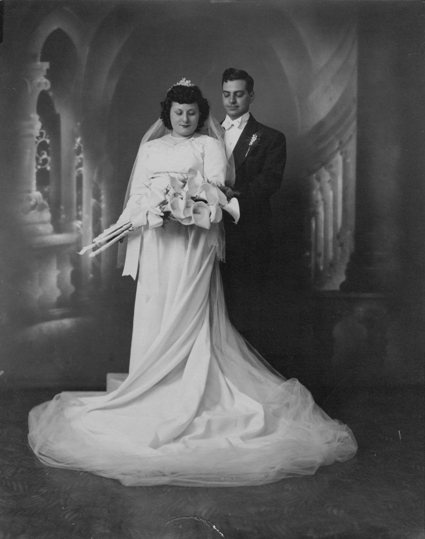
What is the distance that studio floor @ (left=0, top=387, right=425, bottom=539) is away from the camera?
2732 mm

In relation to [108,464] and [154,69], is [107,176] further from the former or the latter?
[108,464]

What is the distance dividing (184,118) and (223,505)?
7.00ft

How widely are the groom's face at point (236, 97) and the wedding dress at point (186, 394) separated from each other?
0.58 m

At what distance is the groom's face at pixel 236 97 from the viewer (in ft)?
13.8

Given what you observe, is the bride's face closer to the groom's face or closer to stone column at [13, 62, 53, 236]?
the groom's face

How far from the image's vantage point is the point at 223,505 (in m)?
2.93

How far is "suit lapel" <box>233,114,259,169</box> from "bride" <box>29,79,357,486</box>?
1.40 feet

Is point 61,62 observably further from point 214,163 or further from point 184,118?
point 214,163

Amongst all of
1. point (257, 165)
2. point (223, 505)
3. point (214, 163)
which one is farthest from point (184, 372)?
point (257, 165)

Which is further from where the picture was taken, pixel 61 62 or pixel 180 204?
pixel 61 62

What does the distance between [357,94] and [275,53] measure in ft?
2.23

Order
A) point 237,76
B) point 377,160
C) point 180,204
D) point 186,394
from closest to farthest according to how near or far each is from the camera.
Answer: point 180,204 < point 186,394 < point 237,76 < point 377,160

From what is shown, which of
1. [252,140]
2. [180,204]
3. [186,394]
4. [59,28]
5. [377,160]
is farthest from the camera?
[377,160]

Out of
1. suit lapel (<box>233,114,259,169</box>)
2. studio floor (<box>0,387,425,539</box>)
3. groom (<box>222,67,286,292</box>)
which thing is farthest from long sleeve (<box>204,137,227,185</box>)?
studio floor (<box>0,387,425,539</box>)
